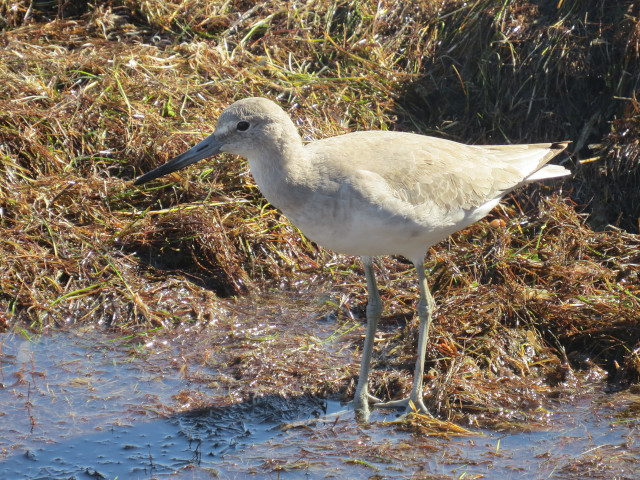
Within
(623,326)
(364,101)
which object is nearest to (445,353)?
(623,326)

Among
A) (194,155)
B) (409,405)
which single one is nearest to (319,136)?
(194,155)

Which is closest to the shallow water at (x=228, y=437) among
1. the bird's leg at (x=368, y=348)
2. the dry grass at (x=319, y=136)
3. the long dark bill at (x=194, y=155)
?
the bird's leg at (x=368, y=348)

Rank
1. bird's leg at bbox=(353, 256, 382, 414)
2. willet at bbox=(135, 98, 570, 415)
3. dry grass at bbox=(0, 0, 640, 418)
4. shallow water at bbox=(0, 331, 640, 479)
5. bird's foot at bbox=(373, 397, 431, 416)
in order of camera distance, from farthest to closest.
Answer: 1. dry grass at bbox=(0, 0, 640, 418)
2. bird's leg at bbox=(353, 256, 382, 414)
3. bird's foot at bbox=(373, 397, 431, 416)
4. willet at bbox=(135, 98, 570, 415)
5. shallow water at bbox=(0, 331, 640, 479)

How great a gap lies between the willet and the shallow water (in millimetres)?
418

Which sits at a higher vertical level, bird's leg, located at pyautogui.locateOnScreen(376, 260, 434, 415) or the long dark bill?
the long dark bill

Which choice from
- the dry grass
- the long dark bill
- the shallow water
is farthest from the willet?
the dry grass

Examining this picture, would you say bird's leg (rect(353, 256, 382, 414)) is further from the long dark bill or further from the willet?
the long dark bill

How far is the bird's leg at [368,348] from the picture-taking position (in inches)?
206

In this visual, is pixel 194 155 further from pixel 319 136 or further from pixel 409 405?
pixel 319 136

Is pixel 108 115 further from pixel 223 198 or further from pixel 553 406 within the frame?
pixel 553 406

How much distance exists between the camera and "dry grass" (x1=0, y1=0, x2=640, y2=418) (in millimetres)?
5781

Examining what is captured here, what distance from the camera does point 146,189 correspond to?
6.77m

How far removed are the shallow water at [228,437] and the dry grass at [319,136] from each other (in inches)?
15.3

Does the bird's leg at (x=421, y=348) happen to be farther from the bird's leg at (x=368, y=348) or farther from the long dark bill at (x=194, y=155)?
the long dark bill at (x=194, y=155)
